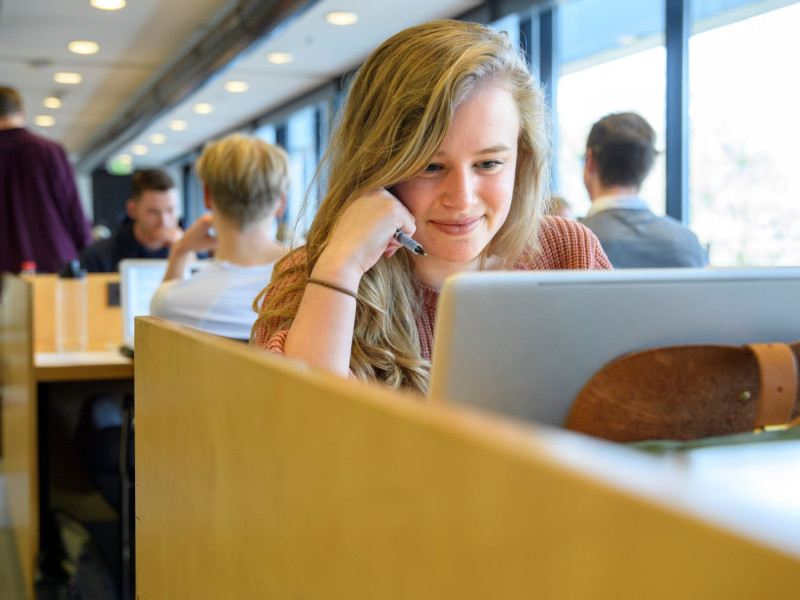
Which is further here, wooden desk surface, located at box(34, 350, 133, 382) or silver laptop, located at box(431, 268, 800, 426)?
wooden desk surface, located at box(34, 350, 133, 382)

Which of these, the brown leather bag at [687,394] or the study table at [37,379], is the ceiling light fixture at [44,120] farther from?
the brown leather bag at [687,394]

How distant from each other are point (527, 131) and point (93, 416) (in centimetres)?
178

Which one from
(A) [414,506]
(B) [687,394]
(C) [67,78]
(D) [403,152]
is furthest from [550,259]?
(C) [67,78]

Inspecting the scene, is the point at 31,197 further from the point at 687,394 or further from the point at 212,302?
the point at 687,394

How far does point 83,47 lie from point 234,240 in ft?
14.6

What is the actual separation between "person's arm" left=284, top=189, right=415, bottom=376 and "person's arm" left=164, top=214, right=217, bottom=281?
1603 mm

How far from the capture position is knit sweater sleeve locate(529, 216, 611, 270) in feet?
4.30

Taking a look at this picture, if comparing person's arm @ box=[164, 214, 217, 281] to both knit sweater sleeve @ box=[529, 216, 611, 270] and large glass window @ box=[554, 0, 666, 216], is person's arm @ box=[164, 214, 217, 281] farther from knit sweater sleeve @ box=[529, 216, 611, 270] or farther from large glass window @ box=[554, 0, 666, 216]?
large glass window @ box=[554, 0, 666, 216]

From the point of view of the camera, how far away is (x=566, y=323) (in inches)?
23.0

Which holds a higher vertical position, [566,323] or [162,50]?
[162,50]

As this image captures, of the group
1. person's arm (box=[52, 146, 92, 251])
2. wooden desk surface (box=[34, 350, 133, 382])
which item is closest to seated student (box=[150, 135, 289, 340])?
A: wooden desk surface (box=[34, 350, 133, 382])

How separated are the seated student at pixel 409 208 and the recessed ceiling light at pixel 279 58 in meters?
5.18

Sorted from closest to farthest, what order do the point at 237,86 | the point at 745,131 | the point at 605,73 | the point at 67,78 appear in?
the point at 745,131, the point at 605,73, the point at 67,78, the point at 237,86

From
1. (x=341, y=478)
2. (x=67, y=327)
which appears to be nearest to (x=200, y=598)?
(x=341, y=478)
